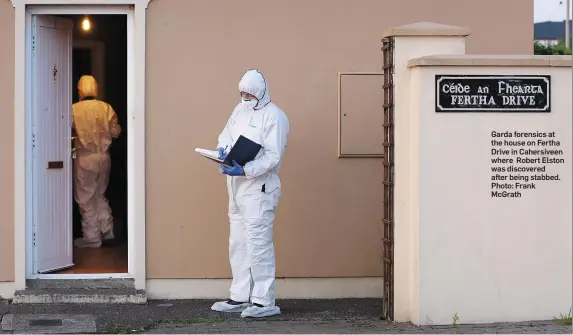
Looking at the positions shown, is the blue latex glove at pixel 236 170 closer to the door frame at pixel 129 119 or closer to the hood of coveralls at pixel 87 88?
the door frame at pixel 129 119

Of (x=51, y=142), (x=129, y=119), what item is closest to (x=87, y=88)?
(x=51, y=142)

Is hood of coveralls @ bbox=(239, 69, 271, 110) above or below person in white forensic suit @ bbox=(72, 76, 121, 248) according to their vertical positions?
above

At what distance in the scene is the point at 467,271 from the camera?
25.6 ft

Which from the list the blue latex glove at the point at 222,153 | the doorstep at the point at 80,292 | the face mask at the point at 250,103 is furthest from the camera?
the doorstep at the point at 80,292

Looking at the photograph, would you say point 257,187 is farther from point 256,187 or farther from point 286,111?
point 286,111

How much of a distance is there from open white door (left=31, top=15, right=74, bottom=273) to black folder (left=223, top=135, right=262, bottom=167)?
217cm

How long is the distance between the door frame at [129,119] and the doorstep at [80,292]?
8 cm

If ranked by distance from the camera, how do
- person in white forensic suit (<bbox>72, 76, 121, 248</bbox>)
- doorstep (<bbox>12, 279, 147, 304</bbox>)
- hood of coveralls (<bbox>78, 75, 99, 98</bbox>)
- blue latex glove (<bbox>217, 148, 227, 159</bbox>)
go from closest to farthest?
1. blue latex glove (<bbox>217, 148, 227, 159</bbox>)
2. doorstep (<bbox>12, 279, 147, 304</bbox>)
3. person in white forensic suit (<bbox>72, 76, 121, 248</bbox>)
4. hood of coveralls (<bbox>78, 75, 99, 98</bbox>)

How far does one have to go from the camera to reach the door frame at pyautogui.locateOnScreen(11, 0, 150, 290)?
29.7ft

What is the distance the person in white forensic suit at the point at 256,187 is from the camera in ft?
27.1

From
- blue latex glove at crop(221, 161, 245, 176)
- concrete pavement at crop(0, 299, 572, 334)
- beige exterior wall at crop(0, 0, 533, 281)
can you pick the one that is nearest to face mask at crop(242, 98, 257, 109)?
blue latex glove at crop(221, 161, 245, 176)

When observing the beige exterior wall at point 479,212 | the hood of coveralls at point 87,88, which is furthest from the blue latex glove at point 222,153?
the hood of coveralls at point 87,88

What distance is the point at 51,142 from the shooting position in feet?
31.1

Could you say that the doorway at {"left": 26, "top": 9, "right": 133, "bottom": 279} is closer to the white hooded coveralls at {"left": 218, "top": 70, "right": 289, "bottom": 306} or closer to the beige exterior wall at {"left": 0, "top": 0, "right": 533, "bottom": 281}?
the beige exterior wall at {"left": 0, "top": 0, "right": 533, "bottom": 281}
